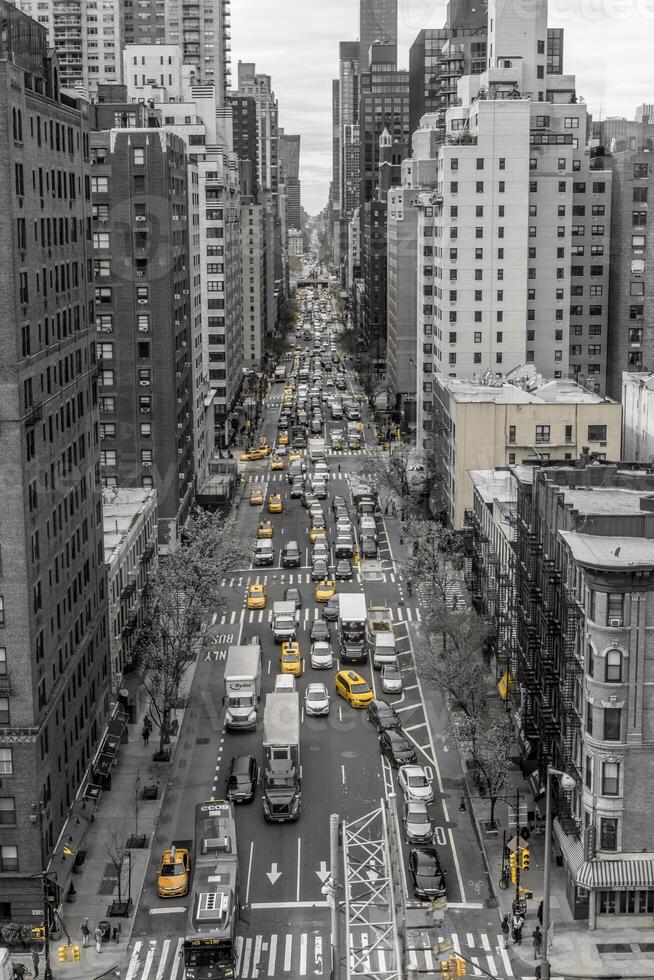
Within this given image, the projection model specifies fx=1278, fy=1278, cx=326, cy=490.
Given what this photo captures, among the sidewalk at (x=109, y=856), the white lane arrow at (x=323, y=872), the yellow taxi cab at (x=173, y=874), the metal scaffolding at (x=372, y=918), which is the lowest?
the sidewalk at (x=109, y=856)

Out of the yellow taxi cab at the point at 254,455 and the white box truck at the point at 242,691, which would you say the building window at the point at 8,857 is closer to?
the white box truck at the point at 242,691

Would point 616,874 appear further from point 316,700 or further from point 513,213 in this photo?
point 513,213

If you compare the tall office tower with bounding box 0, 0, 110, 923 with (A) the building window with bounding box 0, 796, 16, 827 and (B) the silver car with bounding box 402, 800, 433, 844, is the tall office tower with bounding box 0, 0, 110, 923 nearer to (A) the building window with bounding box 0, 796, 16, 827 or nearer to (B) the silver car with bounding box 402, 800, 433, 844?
(A) the building window with bounding box 0, 796, 16, 827

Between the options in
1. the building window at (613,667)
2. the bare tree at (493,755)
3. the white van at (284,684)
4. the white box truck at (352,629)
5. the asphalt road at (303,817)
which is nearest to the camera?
the building window at (613,667)

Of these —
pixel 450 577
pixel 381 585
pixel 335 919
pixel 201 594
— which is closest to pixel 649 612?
pixel 335 919

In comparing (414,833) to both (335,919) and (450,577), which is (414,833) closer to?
(335,919)

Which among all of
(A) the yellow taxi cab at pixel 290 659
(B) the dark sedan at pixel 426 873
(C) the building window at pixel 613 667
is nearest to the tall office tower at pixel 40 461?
(B) the dark sedan at pixel 426 873
